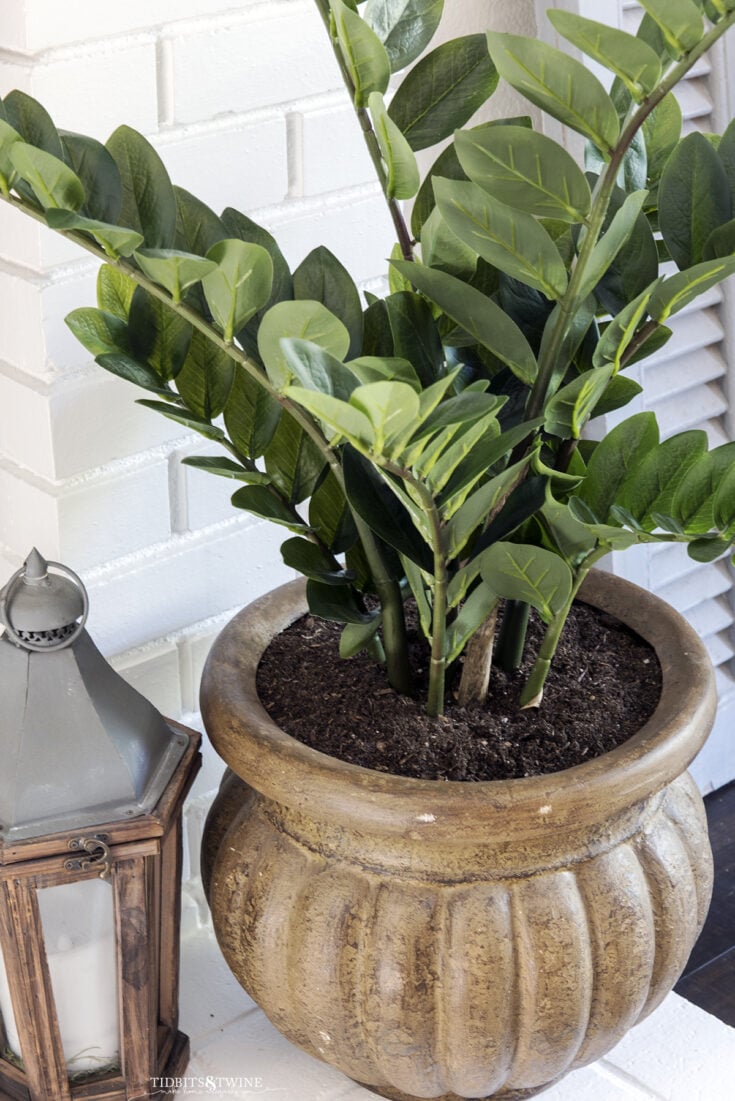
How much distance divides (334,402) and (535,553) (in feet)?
0.77

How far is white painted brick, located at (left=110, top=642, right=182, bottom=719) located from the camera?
3.55ft

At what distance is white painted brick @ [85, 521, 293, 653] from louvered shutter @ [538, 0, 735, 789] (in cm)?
42

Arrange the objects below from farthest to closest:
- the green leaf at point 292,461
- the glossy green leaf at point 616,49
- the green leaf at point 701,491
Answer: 1. the green leaf at point 292,461
2. the green leaf at point 701,491
3. the glossy green leaf at point 616,49

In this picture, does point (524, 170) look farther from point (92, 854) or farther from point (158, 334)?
point (92, 854)

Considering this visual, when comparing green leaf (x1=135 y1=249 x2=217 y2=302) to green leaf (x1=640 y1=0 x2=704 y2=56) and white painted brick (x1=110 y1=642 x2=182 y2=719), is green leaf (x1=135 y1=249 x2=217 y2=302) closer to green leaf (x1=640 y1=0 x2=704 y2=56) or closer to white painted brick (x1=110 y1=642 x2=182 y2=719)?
green leaf (x1=640 y1=0 x2=704 y2=56)

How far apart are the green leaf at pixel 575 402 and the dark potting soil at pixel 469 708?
0.23m

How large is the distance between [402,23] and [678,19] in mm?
237

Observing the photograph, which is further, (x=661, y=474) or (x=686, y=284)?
(x=661, y=474)

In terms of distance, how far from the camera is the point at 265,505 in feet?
2.82

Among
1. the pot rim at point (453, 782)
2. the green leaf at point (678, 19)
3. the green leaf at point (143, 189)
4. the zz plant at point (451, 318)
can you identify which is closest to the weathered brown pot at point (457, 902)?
the pot rim at point (453, 782)

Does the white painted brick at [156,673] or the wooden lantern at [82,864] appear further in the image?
the white painted brick at [156,673]

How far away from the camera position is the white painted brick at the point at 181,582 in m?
1.05

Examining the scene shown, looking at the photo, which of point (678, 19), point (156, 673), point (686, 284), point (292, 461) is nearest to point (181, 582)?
point (156, 673)

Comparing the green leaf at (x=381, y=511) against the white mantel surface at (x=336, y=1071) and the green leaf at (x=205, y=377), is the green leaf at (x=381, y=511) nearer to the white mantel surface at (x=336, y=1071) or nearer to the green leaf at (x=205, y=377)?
the green leaf at (x=205, y=377)
